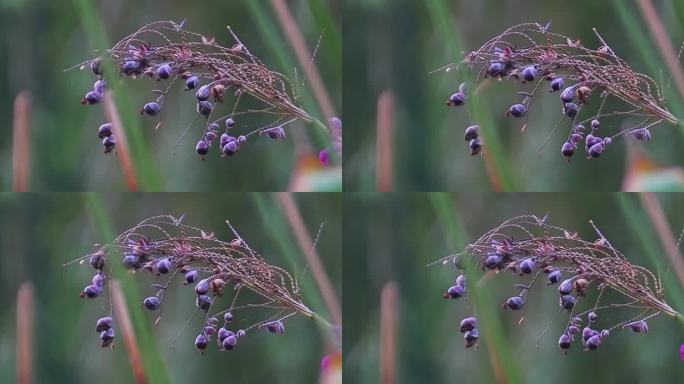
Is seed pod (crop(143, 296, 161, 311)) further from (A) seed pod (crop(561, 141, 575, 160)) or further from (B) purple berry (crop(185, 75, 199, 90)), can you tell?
(A) seed pod (crop(561, 141, 575, 160))

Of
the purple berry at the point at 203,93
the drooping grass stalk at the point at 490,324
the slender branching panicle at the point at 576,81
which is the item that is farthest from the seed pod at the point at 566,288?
the purple berry at the point at 203,93

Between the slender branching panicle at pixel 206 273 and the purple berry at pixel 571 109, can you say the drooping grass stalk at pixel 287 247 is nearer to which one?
the slender branching panicle at pixel 206 273

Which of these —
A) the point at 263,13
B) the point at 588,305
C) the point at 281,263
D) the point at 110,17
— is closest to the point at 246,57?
the point at 263,13

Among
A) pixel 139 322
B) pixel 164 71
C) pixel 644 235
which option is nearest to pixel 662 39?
pixel 644 235

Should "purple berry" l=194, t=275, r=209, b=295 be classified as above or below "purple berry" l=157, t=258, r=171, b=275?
below

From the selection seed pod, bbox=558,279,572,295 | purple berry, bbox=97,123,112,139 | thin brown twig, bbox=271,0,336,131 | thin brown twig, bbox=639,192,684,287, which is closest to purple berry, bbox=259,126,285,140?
thin brown twig, bbox=271,0,336,131

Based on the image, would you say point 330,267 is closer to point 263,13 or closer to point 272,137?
point 272,137
